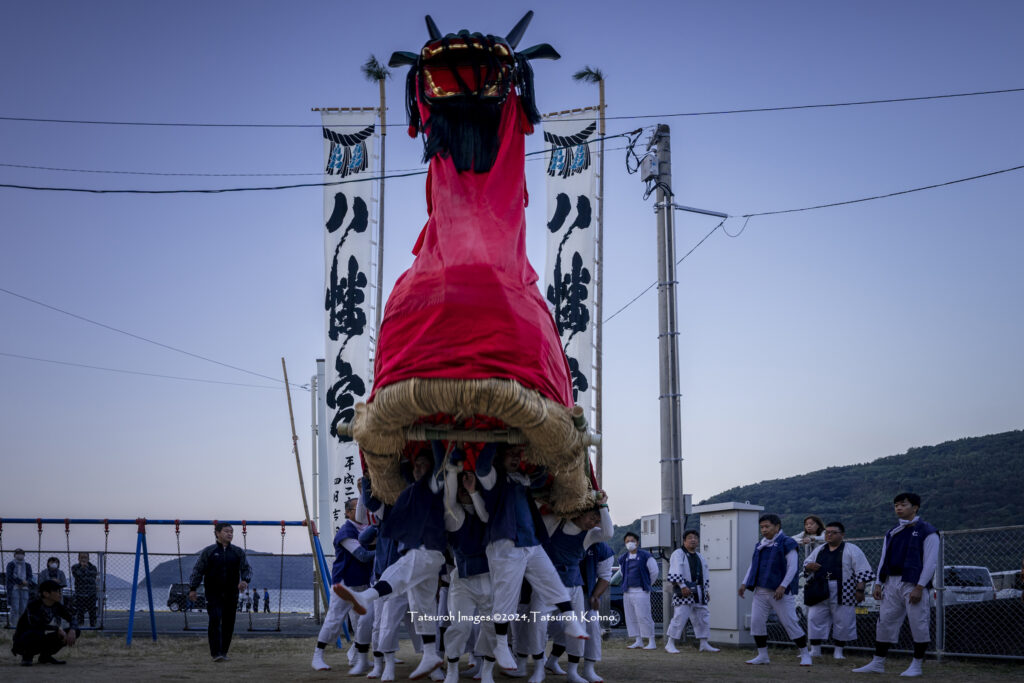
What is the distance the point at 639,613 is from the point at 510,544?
6.73 m

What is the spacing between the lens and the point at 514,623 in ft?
28.9

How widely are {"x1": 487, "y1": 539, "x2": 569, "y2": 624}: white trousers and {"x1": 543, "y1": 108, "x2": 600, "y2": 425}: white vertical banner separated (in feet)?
21.5

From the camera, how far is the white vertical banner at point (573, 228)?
14492 millimetres

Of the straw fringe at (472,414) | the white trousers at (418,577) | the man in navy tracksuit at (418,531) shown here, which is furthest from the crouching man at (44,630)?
the straw fringe at (472,414)

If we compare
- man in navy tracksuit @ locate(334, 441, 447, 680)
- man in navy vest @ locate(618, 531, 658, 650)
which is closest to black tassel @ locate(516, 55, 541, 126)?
man in navy tracksuit @ locate(334, 441, 447, 680)

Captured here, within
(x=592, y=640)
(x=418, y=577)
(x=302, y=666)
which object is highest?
(x=418, y=577)

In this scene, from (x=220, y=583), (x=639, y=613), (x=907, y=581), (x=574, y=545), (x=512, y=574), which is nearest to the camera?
(x=512, y=574)

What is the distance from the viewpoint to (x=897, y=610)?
9.58 meters

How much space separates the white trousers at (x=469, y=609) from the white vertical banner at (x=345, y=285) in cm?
644

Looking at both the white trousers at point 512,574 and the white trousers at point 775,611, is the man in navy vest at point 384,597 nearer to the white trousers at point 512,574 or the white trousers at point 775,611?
the white trousers at point 512,574

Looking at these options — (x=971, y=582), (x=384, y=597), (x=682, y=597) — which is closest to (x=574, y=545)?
(x=384, y=597)

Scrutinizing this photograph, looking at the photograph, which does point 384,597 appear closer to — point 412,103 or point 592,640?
point 592,640

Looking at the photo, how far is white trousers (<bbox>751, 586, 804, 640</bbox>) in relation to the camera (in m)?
11.2

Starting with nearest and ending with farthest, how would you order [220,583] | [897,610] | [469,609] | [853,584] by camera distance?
[469,609]
[897,610]
[220,583]
[853,584]
